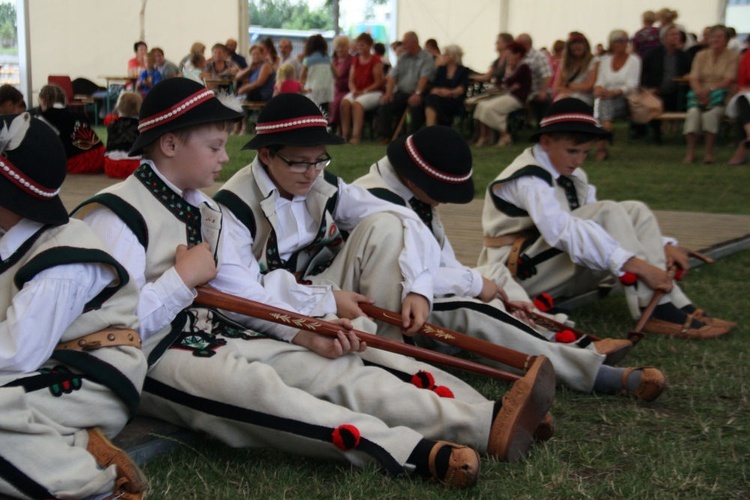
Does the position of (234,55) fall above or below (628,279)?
above

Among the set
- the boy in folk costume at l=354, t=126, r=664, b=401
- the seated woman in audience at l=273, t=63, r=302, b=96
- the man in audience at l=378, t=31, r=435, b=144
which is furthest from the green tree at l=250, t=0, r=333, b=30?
the boy in folk costume at l=354, t=126, r=664, b=401

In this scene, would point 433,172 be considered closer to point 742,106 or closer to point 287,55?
point 742,106

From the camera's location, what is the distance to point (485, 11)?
15320 millimetres

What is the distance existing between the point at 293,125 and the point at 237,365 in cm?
96

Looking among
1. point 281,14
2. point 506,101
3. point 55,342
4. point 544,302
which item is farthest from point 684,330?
point 281,14

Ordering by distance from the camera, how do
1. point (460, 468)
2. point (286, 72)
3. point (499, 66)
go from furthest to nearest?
point (286, 72) < point (499, 66) < point (460, 468)

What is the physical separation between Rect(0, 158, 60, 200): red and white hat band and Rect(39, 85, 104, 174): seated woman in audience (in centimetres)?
664

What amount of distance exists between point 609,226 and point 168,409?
83.7 inches

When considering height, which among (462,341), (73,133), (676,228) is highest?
(462,341)

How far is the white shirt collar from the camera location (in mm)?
2125

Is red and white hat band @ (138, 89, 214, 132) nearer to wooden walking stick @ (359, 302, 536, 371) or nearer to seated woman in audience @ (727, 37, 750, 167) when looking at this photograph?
wooden walking stick @ (359, 302, 536, 371)

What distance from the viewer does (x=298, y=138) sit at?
300cm

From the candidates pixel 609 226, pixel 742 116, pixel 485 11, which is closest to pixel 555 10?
pixel 485 11

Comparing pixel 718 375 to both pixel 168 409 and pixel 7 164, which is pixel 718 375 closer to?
pixel 168 409
